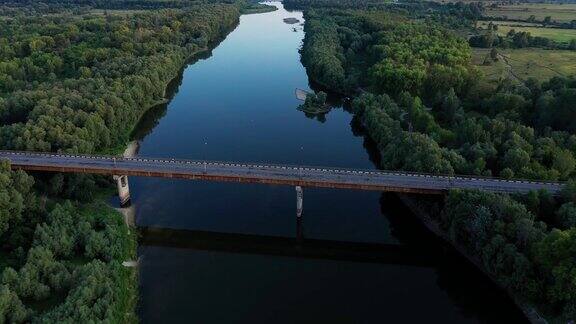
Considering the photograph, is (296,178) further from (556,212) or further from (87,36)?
(87,36)

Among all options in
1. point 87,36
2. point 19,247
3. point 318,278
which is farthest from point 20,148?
point 87,36

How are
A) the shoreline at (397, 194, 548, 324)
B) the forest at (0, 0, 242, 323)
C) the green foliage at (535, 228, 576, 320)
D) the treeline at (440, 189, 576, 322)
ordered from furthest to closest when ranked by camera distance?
the shoreline at (397, 194, 548, 324) < the forest at (0, 0, 242, 323) < the treeline at (440, 189, 576, 322) < the green foliage at (535, 228, 576, 320)

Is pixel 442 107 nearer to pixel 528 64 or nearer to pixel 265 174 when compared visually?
pixel 528 64

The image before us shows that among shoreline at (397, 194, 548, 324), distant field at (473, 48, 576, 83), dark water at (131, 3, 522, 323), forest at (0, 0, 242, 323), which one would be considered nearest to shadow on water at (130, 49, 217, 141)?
dark water at (131, 3, 522, 323)

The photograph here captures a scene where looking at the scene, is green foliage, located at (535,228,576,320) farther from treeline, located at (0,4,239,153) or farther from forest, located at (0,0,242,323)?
treeline, located at (0,4,239,153)

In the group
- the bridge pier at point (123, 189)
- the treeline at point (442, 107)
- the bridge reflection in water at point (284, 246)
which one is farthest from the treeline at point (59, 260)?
the treeline at point (442, 107)

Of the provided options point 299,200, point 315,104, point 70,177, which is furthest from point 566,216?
point 315,104
